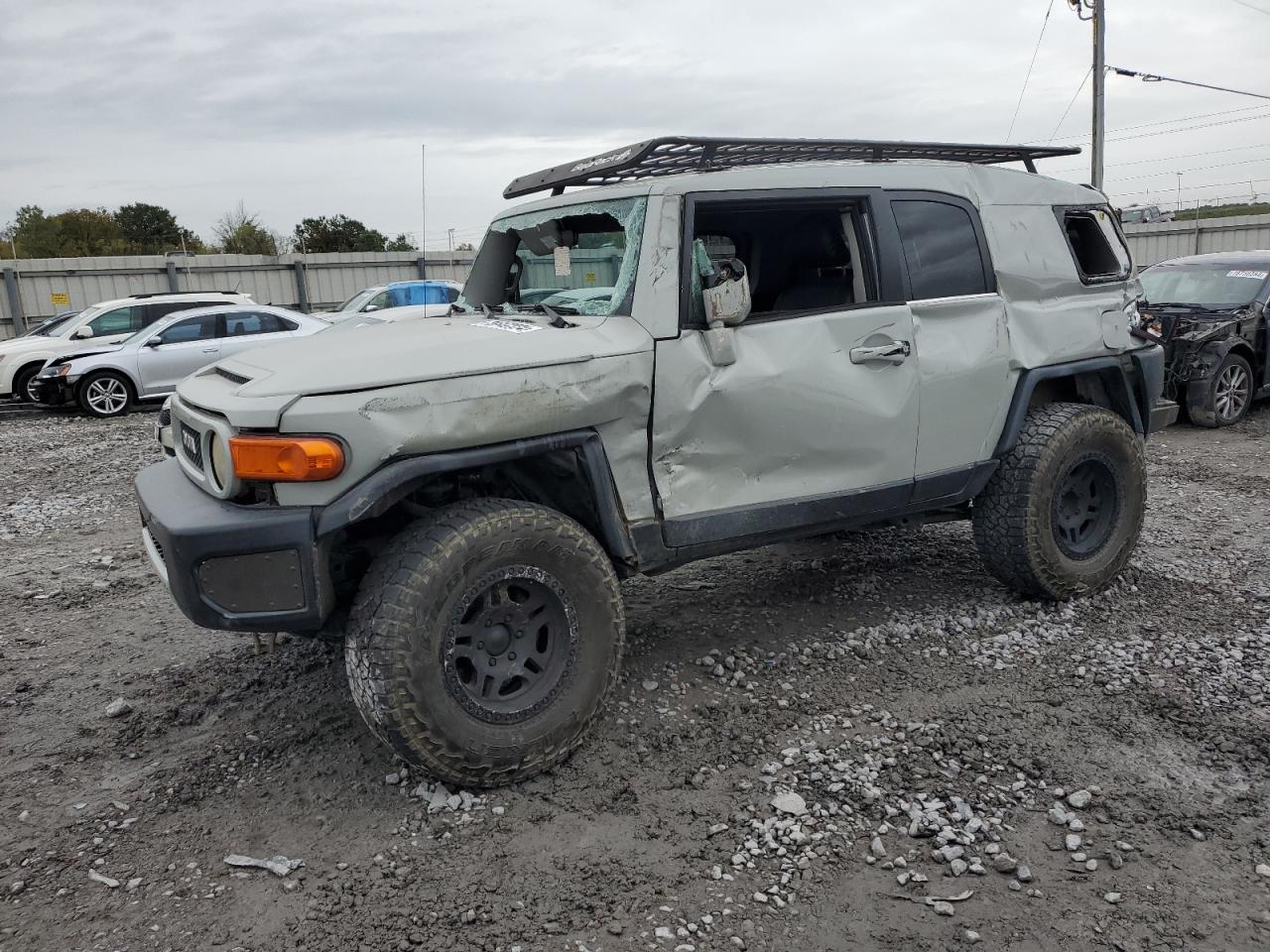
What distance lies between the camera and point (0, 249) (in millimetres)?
38125

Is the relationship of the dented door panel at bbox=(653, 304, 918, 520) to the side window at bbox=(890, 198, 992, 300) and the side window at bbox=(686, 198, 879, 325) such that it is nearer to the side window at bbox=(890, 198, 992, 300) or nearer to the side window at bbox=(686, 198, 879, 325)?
the side window at bbox=(686, 198, 879, 325)

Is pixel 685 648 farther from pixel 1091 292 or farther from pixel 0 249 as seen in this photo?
pixel 0 249

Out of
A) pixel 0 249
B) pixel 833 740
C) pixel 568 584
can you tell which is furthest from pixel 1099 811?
pixel 0 249

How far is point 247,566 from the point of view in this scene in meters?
2.92

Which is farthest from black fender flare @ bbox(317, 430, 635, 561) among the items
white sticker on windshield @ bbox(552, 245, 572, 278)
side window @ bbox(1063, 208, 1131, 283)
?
side window @ bbox(1063, 208, 1131, 283)

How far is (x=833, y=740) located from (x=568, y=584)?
3.75 feet

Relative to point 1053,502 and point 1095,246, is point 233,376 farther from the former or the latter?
point 1095,246

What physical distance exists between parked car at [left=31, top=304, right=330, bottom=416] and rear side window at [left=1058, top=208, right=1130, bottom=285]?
10.3 metres

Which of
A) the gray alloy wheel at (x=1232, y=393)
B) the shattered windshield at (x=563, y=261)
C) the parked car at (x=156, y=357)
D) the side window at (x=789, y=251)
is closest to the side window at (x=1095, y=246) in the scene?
the side window at (x=789, y=251)

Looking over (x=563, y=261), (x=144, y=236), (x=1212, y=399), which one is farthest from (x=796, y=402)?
(x=144, y=236)

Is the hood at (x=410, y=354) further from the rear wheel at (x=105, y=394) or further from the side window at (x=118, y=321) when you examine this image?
the side window at (x=118, y=321)

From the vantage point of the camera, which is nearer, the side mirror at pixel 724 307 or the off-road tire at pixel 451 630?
the off-road tire at pixel 451 630

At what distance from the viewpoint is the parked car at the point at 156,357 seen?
42.0 feet

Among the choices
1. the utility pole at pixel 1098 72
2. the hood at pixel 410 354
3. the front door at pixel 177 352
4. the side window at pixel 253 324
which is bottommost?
the front door at pixel 177 352
